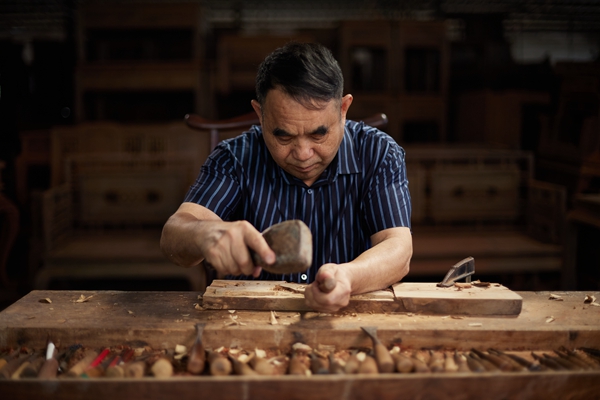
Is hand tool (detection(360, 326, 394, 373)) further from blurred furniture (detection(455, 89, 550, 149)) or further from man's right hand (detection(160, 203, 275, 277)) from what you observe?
blurred furniture (detection(455, 89, 550, 149))

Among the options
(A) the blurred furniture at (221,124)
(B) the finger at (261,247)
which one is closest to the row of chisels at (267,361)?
(B) the finger at (261,247)

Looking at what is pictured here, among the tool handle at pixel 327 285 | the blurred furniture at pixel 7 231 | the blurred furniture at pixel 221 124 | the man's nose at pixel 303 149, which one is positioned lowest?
the blurred furniture at pixel 7 231

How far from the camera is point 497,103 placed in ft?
18.3

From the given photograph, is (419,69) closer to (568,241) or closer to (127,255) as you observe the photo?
(568,241)

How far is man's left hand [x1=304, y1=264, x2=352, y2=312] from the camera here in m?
1.44

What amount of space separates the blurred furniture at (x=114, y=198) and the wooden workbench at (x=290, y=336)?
196 centimetres

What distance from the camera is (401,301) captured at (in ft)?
5.08

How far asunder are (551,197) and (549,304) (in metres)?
2.34

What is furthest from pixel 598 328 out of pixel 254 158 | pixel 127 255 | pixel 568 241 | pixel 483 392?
pixel 127 255

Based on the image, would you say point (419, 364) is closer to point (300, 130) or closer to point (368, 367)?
point (368, 367)

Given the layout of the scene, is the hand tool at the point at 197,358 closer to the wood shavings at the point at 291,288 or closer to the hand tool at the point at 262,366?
the hand tool at the point at 262,366

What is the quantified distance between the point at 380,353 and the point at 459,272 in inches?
20.6

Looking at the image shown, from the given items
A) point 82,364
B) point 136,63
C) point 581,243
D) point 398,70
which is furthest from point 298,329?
point 398,70

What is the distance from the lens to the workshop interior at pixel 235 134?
150 inches
